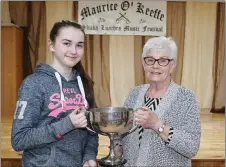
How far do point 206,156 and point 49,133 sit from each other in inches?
73.9

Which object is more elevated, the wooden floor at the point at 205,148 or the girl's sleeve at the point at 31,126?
the girl's sleeve at the point at 31,126

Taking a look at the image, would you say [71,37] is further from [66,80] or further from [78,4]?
[78,4]

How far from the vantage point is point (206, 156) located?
2.62 meters

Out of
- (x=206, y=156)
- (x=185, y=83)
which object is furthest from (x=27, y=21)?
(x=206, y=156)

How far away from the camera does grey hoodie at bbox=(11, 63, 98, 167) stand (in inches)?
41.7

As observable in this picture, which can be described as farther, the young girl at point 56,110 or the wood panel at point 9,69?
the wood panel at point 9,69

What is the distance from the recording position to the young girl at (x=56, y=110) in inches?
41.8

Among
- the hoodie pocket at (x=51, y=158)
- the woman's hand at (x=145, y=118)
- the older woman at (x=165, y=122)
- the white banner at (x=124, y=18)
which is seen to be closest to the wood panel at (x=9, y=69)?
the white banner at (x=124, y=18)

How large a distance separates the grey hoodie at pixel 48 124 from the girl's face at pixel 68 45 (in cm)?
6

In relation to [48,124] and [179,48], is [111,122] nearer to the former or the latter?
[48,124]

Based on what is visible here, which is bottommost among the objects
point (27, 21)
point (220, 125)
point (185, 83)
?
point (220, 125)

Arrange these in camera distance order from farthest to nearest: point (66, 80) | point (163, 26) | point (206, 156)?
point (163, 26) < point (206, 156) < point (66, 80)

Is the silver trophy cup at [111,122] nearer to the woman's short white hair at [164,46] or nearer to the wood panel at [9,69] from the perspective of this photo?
the woman's short white hair at [164,46]

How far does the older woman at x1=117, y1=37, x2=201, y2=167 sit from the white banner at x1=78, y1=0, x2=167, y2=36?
409cm
